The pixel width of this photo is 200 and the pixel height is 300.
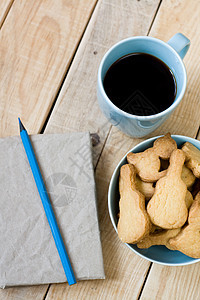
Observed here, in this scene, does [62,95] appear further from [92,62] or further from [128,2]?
[128,2]

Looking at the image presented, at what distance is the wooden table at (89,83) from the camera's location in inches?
20.1

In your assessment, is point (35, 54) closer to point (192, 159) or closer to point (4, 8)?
point (4, 8)

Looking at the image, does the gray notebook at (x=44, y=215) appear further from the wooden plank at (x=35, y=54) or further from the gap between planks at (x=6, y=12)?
the gap between planks at (x=6, y=12)

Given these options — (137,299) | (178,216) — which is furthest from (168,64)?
(137,299)

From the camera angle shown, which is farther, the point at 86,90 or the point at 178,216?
the point at 86,90

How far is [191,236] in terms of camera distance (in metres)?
0.42

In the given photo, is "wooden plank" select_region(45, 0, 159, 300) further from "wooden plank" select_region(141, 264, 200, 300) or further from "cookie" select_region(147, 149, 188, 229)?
"cookie" select_region(147, 149, 188, 229)

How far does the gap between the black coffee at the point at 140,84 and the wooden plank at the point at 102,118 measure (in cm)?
9

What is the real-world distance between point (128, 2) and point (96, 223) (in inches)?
15.1

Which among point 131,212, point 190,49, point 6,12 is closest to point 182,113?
point 190,49

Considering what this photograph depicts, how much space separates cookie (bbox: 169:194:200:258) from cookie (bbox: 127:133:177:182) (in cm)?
6

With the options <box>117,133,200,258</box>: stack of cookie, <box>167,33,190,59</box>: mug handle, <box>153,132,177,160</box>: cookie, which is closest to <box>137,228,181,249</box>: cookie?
<box>117,133,200,258</box>: stack of cookie

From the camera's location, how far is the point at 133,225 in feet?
1.37

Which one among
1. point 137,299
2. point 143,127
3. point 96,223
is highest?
point 143,127
